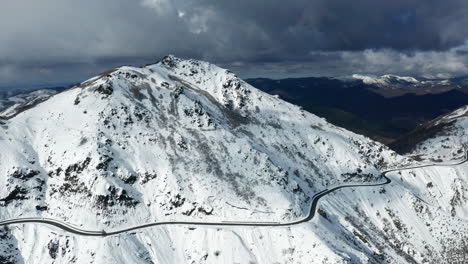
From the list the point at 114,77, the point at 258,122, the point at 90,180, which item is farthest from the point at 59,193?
the point at 258,122

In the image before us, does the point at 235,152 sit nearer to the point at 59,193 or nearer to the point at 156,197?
the point at 156,197

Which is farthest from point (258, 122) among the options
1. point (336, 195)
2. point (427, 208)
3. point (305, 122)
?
point (427, 208)

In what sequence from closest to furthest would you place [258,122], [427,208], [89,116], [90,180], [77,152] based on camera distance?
[90,180], [77,152], [89,116], [427,208], [258,122]

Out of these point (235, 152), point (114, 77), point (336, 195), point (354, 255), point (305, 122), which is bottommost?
point (354, 255)

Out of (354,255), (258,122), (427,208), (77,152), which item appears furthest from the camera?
(258,122)

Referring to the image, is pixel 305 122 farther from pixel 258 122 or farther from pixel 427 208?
pixel 427 208

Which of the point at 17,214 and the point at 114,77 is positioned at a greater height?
the point at 114,77

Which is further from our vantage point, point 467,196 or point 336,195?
point 467,196
